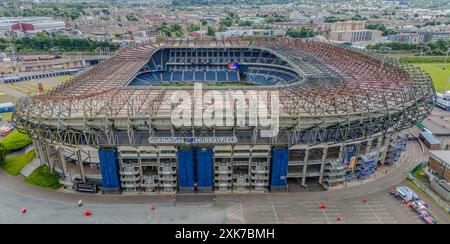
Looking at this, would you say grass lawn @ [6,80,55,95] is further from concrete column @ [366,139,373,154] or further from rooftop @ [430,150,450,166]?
rooftop @ [430,150,450,166]

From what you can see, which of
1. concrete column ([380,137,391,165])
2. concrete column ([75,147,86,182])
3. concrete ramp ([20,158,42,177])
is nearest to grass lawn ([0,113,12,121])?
concrete ramp ([20,158,42,177])

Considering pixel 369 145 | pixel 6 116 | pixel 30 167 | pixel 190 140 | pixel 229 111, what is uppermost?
pixel 229 111

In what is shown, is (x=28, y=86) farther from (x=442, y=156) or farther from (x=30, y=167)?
(x=442, y=156)

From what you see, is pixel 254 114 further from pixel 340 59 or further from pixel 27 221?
pixel 340 59

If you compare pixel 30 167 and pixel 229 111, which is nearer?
pixel 229 111

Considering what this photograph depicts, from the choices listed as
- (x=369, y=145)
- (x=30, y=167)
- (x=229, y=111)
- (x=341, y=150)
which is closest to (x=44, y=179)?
(x=30, y=167)

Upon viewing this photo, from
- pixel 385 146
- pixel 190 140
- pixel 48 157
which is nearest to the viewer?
pixel 190 140

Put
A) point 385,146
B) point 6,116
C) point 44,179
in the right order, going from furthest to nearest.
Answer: point 6,116 → point 385,146 → point 44,179

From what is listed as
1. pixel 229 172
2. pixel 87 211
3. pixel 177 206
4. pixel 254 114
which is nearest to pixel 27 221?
pixel 87 211
